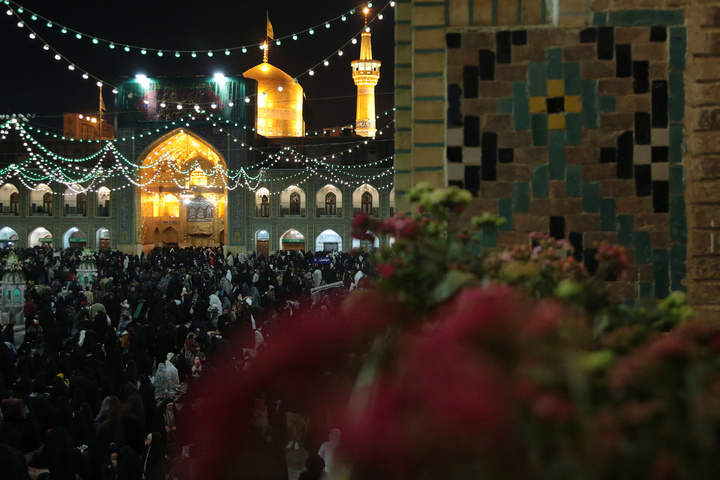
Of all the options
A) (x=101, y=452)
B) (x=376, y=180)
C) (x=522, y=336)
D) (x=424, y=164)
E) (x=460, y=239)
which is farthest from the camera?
(x=376, y=180)

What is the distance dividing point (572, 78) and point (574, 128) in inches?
8.0

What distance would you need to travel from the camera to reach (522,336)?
0.93 metres

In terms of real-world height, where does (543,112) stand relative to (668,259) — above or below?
above

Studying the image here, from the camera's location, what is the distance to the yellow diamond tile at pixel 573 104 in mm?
2668

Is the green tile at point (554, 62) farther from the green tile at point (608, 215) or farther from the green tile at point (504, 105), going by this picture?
the green tile at point (608, 215)

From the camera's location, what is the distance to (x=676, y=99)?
263cm

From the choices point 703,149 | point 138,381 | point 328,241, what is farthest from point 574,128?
point 328,241

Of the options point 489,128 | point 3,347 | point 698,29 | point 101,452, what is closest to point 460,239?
point 489,128

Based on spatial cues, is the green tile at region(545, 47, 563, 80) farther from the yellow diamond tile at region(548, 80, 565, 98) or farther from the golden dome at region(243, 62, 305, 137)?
the golden dome at region(243, 62, 305, 137)

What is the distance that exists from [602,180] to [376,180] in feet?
91.5

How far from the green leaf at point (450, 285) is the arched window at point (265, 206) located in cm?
3044

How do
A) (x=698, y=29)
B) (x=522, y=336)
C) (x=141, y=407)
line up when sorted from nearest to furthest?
(x=522, y=336) → (x=698, y=29) → (x=141, y=407)

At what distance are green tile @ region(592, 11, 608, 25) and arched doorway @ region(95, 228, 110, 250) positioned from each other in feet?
107

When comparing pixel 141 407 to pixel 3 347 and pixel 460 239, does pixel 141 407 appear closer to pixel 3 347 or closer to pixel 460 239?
pixel 3 347
